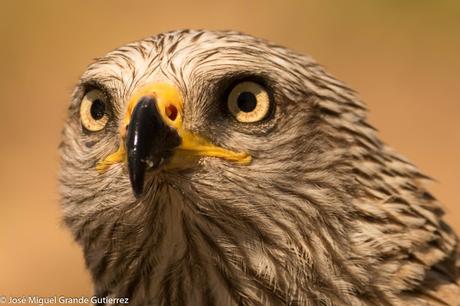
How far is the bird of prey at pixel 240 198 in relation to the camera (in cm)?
470

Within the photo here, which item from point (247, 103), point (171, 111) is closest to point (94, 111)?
point (171, 111)

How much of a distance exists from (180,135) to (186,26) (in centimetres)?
1053

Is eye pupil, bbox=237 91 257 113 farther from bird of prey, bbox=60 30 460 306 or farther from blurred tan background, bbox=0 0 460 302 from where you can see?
blurred tan background, bbox=0 0 460 302

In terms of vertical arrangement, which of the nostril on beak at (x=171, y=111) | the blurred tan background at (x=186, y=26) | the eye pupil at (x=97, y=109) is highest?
the nostril on beak at (x=171, y=111)

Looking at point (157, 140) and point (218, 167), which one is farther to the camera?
point (218, 167)

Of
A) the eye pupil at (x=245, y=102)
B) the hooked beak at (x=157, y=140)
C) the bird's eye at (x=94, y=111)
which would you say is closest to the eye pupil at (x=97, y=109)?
the bird's eye at (x=94, y=111)

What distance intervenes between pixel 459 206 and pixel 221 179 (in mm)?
6550

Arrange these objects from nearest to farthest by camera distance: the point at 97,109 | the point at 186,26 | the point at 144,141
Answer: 1. the point at 144,141
2. the point at 97,109
3. the point at 186,26

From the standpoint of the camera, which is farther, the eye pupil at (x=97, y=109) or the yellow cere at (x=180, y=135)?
the eye pupil at (x=97, y=109)

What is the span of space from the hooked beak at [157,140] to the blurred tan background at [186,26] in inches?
234

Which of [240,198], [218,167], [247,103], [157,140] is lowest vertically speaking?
[240,198]

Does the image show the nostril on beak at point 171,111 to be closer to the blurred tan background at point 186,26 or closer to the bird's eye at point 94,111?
the bird's eye at point 94,111

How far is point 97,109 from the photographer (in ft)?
16.4

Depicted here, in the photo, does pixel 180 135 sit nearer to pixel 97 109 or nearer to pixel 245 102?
pixel 245 102
